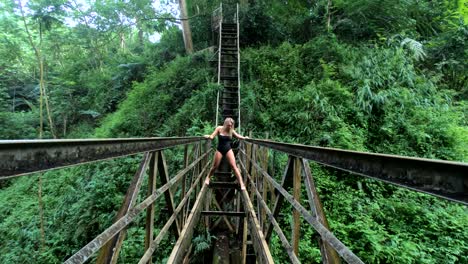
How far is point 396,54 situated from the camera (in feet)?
29.8

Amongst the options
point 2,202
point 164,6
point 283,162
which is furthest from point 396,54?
point 164,6

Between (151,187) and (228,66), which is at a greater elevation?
(228,66)

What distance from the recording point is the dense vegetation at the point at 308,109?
529 centimetres

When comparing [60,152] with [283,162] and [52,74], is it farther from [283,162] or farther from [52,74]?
[52,74]

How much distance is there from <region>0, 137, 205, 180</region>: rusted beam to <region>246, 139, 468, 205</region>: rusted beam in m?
1.01

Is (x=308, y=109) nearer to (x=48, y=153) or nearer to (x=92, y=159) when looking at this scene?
(x=92, y=159)

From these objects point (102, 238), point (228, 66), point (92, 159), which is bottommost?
point (102, 238)

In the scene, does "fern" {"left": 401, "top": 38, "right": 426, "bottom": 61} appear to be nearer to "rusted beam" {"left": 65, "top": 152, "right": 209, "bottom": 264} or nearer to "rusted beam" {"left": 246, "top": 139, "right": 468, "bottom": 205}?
"rusted beam" {"left": 246, "top": 139, "right": 468, "bottom": 205}

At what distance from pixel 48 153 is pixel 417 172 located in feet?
3.38

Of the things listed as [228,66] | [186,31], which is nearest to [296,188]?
[228,66]

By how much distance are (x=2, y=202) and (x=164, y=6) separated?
15.6m

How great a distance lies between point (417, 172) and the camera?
2.54 ft

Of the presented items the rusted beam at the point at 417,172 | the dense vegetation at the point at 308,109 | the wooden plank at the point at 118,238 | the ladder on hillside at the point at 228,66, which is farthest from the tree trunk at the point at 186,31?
the rusted beam at the point at 417,172

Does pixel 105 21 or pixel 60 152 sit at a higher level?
pixel 105 21
